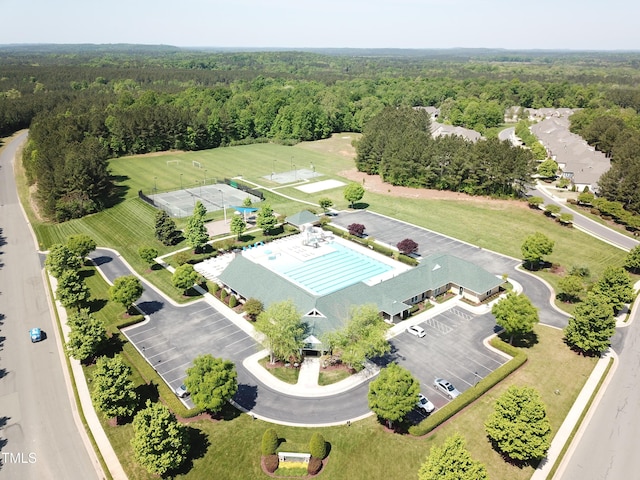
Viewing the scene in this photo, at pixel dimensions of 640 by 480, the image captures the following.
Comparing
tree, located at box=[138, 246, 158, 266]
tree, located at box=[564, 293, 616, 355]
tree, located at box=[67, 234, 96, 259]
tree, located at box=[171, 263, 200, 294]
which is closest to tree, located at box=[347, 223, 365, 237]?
tree, located at box=[171, 263, 200, 294]

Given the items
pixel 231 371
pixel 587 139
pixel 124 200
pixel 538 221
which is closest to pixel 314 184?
pixel 124 200

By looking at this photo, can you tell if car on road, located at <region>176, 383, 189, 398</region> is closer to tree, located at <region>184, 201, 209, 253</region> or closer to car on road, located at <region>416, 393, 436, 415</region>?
car on road, located at <region>416, 393, 436, 415</region>

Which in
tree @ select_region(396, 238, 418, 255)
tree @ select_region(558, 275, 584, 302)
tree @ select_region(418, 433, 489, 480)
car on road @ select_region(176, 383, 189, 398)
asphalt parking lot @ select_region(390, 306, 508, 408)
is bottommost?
asphalt parking lot @ select_region(390, 306, 508, 408)

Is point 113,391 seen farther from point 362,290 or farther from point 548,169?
point 548,169

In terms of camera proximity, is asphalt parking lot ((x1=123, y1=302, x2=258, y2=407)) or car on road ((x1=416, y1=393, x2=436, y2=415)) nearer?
car on road ((x1=416, y1=393, x2=436, y2=415))

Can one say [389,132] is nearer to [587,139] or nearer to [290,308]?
[587,139]

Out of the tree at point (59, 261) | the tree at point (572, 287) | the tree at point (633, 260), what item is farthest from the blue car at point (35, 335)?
the tree at point (633, 260)

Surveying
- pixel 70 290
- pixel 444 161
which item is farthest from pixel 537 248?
pixel 70 290
